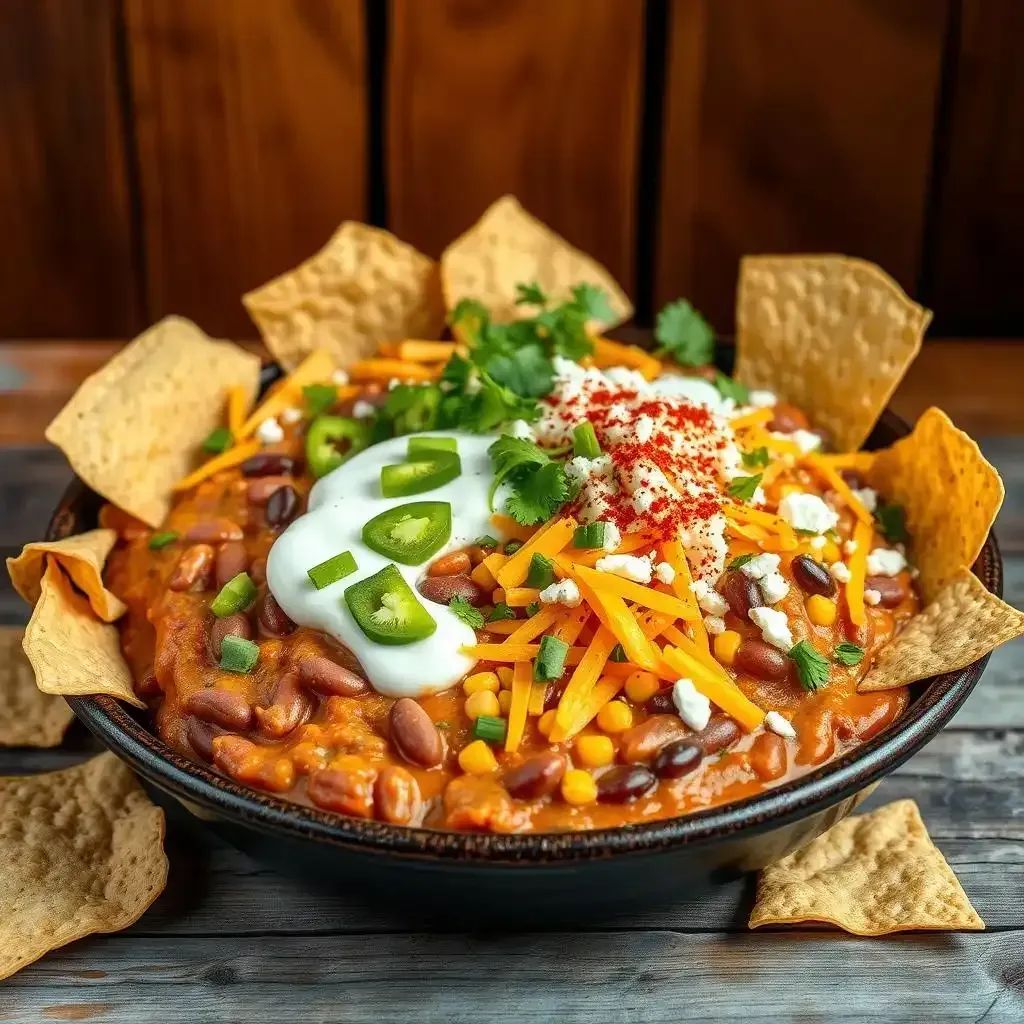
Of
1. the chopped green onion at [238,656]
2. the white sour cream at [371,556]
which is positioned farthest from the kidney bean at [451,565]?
the chopped green onion at [238,656]

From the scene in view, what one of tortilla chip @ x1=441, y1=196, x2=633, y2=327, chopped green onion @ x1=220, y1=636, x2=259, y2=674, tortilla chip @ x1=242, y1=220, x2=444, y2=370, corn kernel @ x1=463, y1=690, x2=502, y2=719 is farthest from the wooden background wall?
corn kernel @ x1=463, y1=690, x2=502, y2=719

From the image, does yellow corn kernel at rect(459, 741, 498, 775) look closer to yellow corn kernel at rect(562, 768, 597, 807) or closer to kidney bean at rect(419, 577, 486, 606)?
yellow corn kernel at rect(562, 768, 597, 807)

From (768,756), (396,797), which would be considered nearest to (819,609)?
(768,756)

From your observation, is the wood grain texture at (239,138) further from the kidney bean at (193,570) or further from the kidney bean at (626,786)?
the kidney bean at (626,786)

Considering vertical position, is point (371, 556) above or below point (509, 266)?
below

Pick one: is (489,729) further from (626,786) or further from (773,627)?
(773,627)

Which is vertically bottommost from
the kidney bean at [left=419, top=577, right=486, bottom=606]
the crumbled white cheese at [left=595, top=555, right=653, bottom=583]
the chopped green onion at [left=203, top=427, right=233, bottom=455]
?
the chopped green onion at [left=203, top=427, right=233, bottom=455]

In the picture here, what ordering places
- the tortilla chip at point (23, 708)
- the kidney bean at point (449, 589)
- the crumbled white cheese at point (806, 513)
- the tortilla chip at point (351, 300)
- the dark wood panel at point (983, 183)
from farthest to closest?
the dark wood panel at point (983, 183), the tortilla chip at point (351, 300), the tortilla chip at point (23, 708), the crumbled white cheese at point (806, 513), the kidney bean at point (449, 589)
